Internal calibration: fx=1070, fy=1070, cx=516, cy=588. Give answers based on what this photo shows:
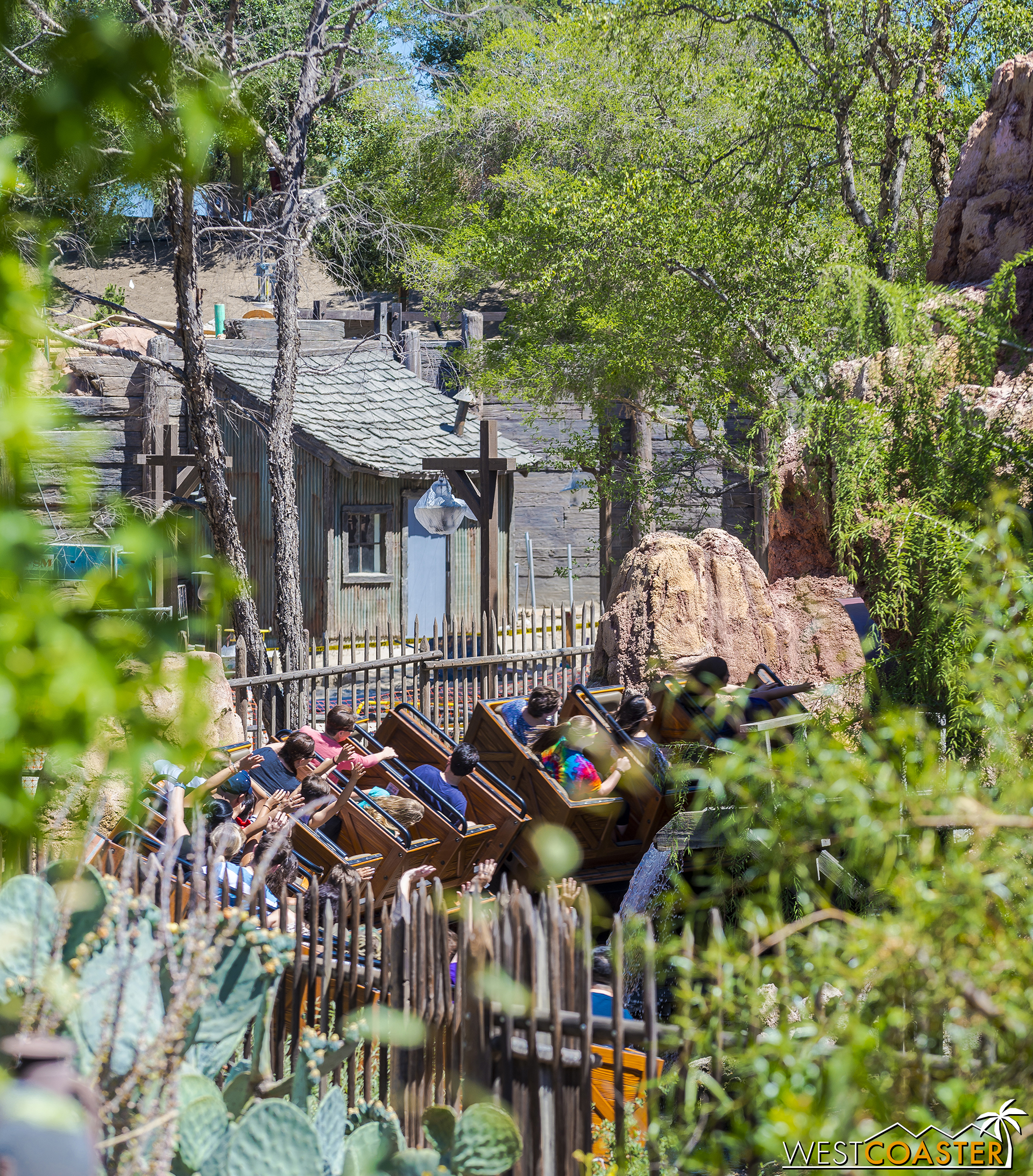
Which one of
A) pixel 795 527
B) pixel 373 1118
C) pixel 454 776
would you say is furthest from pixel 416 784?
pixel 373 1118

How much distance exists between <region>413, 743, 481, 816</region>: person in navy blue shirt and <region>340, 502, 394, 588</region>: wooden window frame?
10894 millimetres

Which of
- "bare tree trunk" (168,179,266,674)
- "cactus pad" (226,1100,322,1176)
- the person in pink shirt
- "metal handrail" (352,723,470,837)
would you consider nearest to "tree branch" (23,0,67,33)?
"bare tree trunk" (168,179,266,674)

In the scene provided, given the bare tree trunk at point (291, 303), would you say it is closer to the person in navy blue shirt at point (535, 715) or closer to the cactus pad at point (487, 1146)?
the person in navy blue shirt at point (535, 715)

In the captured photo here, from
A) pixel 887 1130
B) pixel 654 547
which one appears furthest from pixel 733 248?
pixel 887 1130

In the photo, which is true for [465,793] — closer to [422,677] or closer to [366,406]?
[422,677]

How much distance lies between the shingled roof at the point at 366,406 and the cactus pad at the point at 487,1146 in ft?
44.2

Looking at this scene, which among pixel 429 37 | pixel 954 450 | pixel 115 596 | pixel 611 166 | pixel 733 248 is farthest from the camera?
pixel 429 37

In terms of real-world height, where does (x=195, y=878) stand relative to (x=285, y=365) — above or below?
below

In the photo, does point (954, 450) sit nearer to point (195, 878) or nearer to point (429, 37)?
point (195, 878)

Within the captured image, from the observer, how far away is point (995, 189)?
6.46 m

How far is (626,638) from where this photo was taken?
8.44 meters

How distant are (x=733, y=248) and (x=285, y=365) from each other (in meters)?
4.71

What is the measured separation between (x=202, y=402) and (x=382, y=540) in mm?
8136

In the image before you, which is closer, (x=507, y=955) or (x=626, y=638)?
(x=507, y=955)
